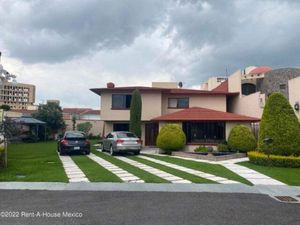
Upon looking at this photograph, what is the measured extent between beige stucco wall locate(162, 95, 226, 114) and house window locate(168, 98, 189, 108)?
0.29 metres

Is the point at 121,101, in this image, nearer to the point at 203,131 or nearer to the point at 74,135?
the point at 203,131

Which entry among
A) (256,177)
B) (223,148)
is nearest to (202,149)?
(223,148)

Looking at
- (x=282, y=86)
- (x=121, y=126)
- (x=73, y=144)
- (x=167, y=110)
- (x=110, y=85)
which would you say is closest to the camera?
(x=73, y=144)

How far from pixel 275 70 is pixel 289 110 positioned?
32.9ft

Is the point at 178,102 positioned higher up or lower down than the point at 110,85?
lower down

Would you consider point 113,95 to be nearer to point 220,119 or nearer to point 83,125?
point 220,119

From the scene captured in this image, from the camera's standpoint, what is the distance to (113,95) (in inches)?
1081

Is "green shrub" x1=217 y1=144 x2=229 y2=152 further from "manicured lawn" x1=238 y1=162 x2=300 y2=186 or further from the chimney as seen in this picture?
the chimney

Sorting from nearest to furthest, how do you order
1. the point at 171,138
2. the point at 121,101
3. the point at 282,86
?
1. the point at 171,138
2. the point at 282,86
3. the point at 121,101


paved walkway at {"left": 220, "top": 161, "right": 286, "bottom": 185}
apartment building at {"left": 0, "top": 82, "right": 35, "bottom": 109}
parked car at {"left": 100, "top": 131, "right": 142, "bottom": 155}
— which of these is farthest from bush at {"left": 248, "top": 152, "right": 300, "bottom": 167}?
apartment building at {"left": 0, "top": 82, "right": 35, "bottom": 109}

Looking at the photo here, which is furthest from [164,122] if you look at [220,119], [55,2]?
[55,2]

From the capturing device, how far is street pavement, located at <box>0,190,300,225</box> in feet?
18.7

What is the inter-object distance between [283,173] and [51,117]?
3205cm

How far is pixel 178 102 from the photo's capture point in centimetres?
2864
